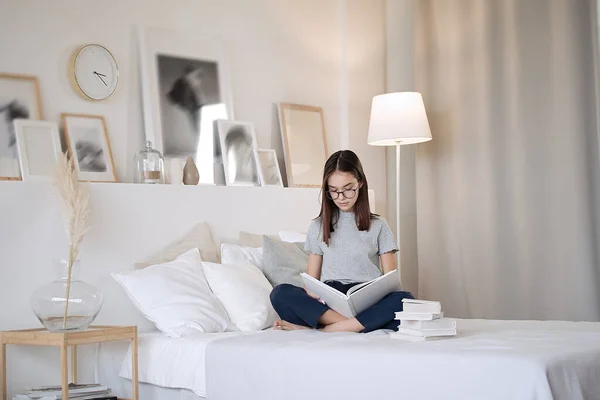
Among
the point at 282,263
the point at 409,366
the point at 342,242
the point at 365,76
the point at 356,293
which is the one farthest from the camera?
the point at 365,76

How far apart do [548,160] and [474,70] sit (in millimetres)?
766

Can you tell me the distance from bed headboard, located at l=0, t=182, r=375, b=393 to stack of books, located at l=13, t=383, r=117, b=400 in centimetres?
26

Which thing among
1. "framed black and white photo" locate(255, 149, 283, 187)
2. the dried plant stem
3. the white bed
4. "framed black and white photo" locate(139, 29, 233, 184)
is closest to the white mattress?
the white bed

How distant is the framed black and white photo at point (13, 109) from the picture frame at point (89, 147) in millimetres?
158

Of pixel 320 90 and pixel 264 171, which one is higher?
pixel 320 90

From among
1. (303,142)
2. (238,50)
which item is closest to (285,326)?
(303,142)

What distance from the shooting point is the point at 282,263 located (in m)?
3.97

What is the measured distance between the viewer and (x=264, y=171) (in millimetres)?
4668

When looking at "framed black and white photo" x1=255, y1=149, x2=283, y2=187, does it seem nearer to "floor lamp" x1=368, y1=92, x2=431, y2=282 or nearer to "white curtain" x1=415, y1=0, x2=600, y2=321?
"floor lamp" x1=368, y1=92, x2=431, y2=282

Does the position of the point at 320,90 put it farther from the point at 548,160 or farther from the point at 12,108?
the point at 12,108

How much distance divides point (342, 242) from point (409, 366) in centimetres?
117

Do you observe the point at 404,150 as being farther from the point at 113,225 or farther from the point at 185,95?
the point at 113,225

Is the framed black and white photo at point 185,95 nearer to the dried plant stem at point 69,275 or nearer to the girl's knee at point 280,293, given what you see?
the dried plant stem at point 69,275

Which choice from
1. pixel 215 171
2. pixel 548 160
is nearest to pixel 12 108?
pixel 215 171
